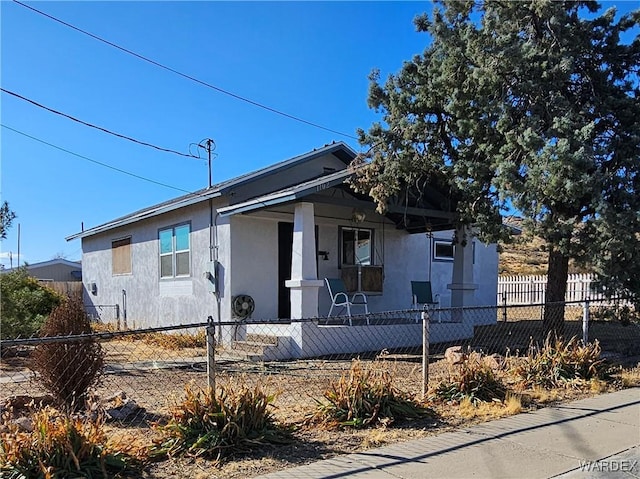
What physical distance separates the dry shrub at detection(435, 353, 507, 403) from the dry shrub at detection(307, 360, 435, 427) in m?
0.71

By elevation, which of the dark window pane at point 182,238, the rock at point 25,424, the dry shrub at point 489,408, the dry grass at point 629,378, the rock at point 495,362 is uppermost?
the dark window pane at point 182,238

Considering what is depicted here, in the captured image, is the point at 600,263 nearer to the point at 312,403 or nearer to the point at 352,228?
the point at 312,403

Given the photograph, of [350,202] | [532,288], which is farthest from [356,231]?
[532,288]

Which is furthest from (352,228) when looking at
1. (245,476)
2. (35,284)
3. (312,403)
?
(245,476)

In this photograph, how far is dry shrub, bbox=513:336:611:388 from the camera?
707 cm

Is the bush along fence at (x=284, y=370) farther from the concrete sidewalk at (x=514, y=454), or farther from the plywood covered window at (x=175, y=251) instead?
the plywood covered window at (x=175, y=251)

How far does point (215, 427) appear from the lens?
446 centimetres

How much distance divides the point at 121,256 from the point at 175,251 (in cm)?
405

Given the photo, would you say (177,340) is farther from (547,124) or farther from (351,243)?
(547,124)

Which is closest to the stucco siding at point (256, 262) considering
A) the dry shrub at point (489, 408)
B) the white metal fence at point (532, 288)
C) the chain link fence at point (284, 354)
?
the chain link fence at point (284, 354)

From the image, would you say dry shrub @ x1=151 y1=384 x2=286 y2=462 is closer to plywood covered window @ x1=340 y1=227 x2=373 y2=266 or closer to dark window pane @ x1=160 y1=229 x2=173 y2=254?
plywood covered window @ x1=340 y1=227 x2=373 y2=266

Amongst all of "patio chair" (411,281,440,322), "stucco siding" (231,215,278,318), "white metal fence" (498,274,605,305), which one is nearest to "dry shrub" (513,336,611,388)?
"patio chair" (411,281,440,322)

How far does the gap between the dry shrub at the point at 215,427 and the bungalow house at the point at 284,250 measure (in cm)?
538

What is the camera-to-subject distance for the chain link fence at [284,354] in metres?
6.05
